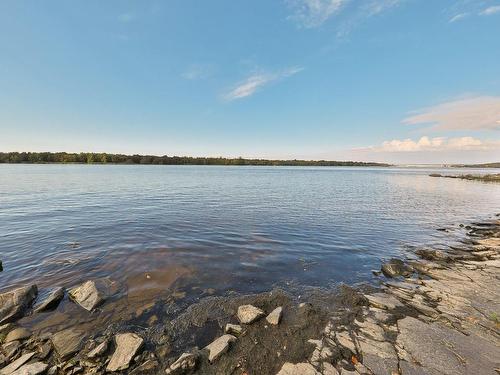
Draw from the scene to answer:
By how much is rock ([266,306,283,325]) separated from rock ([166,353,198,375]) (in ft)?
7.89

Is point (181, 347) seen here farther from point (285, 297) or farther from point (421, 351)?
point (421, 351)

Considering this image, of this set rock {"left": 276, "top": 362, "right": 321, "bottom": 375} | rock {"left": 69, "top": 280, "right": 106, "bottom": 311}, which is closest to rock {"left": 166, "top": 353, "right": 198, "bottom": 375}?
rock {"left": 276, "top": 362, "right": 321, "bottom": 375}

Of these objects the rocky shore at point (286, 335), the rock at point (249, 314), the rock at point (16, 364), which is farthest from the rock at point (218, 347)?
the rock at point (16, 364)

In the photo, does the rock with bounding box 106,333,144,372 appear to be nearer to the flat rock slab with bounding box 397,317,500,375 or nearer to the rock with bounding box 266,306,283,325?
the rock with bounding box 266,306,283,325

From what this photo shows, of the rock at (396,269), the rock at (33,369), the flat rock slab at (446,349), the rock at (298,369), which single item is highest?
the flat rock slab at (446,349)

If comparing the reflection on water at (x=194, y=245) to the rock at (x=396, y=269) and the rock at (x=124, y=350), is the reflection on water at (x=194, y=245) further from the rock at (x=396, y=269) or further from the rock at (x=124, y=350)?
the rock at (x=124, y=350)

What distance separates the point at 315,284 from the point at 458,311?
4.46 metres

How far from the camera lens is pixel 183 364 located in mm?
5480

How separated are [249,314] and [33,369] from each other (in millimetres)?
5235

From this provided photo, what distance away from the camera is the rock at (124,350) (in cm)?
557

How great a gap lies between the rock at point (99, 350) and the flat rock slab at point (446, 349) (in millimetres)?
7469

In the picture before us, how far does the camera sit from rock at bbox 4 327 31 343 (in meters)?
6.44

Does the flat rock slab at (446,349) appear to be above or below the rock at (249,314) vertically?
above

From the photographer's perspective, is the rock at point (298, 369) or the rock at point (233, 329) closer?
the rock at point (298, 369)
